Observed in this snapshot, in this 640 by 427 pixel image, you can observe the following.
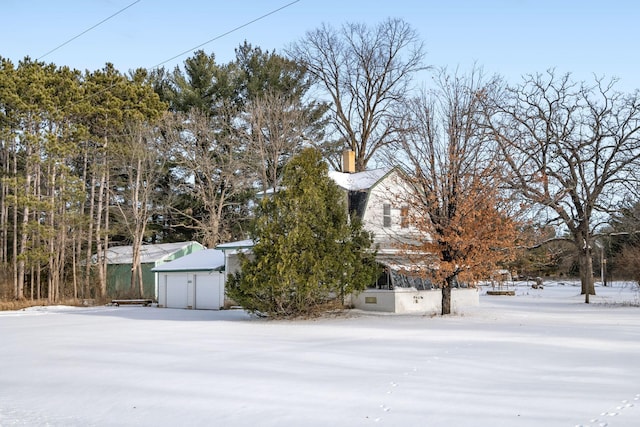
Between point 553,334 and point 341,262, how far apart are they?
7956mm

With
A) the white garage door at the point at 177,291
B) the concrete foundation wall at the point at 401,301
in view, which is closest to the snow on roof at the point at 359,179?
the concrete foundation wall at the point at 401,301

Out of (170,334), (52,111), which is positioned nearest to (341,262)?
(170,334)

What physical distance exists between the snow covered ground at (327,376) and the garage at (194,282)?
37.0ft

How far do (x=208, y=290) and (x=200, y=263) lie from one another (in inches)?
58.0

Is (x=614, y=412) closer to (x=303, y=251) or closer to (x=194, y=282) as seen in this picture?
(x=303, y=251)

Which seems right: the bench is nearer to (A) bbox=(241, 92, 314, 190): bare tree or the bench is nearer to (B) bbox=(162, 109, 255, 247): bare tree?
(B) bbox=(162, 109, 255, 247): bare tree

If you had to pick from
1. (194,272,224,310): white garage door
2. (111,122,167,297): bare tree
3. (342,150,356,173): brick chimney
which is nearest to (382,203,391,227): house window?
(342,150,356,173): brick chimney

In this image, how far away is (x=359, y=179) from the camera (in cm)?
2958

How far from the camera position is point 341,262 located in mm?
21875

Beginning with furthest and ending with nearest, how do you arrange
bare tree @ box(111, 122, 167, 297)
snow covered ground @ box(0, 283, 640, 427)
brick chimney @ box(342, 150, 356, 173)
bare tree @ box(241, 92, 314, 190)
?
bare tree @ box(111, 122, 167, 297)
bare tree @ box(241, 92, 314, 190)
brick chimney @ box(342, 150, 356, 173)
snow covered ground @ box(0, 283, 640, 427)

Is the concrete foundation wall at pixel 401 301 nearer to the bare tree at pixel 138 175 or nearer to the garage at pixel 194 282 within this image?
the garage at pixel 194 282

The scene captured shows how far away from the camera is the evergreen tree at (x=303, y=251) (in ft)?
70.0

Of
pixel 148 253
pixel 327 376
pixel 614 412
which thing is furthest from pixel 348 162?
pixel 614 412

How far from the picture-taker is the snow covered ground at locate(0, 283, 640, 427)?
24.6 ft
